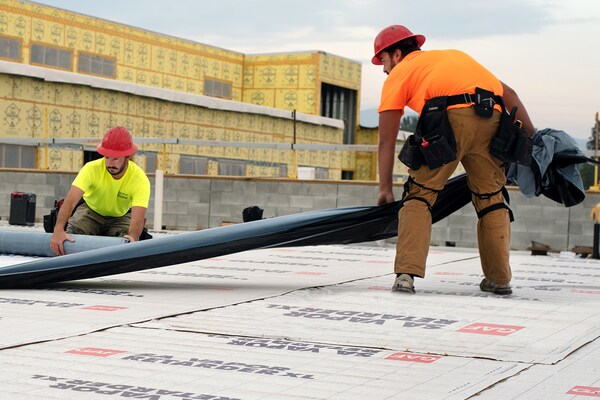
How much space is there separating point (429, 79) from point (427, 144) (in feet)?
1.39

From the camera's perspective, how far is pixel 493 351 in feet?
14.9

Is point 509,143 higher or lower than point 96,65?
lower

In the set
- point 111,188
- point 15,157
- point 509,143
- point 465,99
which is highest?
point 465,99

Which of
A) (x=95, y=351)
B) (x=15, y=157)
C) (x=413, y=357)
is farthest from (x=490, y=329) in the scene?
(x=15, y=157)

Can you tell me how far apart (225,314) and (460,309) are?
1.36 metres

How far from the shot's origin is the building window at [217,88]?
52.2 meters

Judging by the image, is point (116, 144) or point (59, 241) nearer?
point (59, 241)

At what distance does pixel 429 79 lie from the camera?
660 centimetres

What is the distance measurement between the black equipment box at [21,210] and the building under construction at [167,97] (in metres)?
11.9

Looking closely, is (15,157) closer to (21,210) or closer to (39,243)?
(21,210)

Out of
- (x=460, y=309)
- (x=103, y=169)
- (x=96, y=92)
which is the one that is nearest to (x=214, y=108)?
(x=96, y=92)

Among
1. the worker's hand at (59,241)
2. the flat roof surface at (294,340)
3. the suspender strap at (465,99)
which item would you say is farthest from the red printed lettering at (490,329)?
the worker's hand at (59,241)

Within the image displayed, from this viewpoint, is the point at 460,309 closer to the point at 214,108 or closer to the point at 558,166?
the point at 558,166

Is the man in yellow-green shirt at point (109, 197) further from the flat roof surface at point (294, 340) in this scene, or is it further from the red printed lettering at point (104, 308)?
the red printed lettering at point (104, 308)
